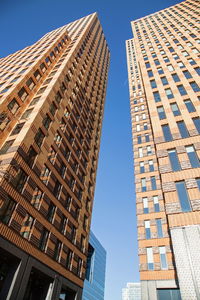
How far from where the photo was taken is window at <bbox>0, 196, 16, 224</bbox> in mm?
15164

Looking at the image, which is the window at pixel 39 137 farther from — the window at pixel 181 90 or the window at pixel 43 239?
the window at pixel 181 90

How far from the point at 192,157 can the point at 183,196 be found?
397 cm

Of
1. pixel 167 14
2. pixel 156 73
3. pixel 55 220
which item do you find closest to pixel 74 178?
pixel 55 220

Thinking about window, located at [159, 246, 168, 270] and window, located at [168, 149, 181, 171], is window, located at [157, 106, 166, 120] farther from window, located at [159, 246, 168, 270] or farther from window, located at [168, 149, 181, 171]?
window, located at [159, 246, 168, 270]

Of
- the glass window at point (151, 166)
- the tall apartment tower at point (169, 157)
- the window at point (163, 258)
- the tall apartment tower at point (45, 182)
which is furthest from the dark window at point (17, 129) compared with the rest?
the glass window at point (151, 166)

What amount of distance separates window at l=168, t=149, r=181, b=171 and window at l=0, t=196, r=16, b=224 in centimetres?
1372

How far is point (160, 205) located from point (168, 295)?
39.7 ft

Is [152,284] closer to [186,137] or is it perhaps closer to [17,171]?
[186,137]

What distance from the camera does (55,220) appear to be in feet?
68.5

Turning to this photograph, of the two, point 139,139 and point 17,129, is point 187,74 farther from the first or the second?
point 17,129

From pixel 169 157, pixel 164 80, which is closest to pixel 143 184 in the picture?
pixel 164 80

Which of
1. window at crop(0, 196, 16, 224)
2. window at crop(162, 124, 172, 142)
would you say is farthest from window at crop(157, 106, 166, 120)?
window at crop(0, 196, 16, 224)

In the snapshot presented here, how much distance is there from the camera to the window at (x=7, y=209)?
1516cm

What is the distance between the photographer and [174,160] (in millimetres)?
18547
